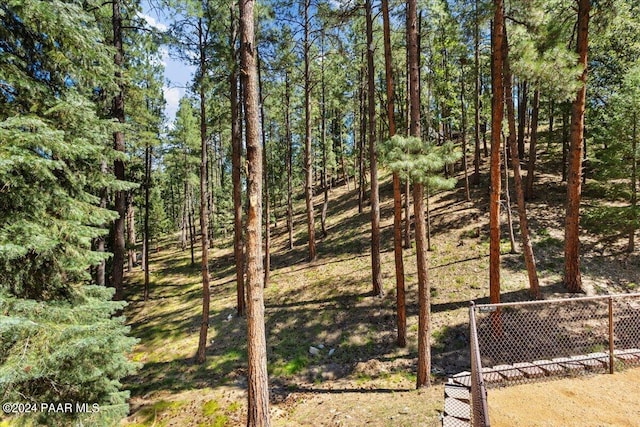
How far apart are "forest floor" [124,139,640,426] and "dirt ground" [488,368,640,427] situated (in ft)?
4.97

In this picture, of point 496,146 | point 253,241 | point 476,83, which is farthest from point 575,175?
point 253,241

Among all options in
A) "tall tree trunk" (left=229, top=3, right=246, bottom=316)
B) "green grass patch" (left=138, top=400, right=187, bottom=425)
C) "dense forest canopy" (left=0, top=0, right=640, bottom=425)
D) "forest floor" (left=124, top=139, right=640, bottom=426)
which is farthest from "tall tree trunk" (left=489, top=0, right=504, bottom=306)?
"green grass patch" (left=138, top=400, right=187, bottom=425)

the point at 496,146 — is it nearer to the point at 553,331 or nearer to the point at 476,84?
the point at 553,331

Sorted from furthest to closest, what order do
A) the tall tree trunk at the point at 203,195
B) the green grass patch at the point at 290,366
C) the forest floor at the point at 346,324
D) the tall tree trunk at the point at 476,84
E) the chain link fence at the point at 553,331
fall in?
the tall tree trunk at the point at 476,84, the tall tree trunk at the point at 203,195, the green grass patch at the point at 290,366, the chain link fence at the point at 553,331, the forest floor at the point at 346,324

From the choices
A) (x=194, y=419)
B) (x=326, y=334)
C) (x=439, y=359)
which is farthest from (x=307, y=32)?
(x=194, y=419)

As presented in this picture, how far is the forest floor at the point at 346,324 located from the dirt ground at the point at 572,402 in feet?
4.97

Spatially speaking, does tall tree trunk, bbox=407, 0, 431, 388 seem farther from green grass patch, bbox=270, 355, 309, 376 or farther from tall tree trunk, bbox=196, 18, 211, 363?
tall tree trunk, bbox=196, 18, 211, 363

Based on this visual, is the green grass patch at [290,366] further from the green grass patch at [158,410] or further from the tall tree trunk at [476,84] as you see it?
the tall tree trunk at [476,84]

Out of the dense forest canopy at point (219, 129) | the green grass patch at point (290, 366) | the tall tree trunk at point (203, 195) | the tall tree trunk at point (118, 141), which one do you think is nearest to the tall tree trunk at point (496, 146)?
the dense forest canopy at point (219, 129)

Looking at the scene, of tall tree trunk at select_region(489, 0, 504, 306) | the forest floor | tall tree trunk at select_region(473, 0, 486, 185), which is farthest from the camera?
tall tree trunk at select_region(473, 0, 486, 185)

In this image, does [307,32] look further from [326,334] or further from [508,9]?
[326,334]

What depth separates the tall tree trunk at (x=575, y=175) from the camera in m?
9.80

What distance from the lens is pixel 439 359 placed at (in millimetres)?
9195

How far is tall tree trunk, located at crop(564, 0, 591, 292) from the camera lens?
9805 mm
